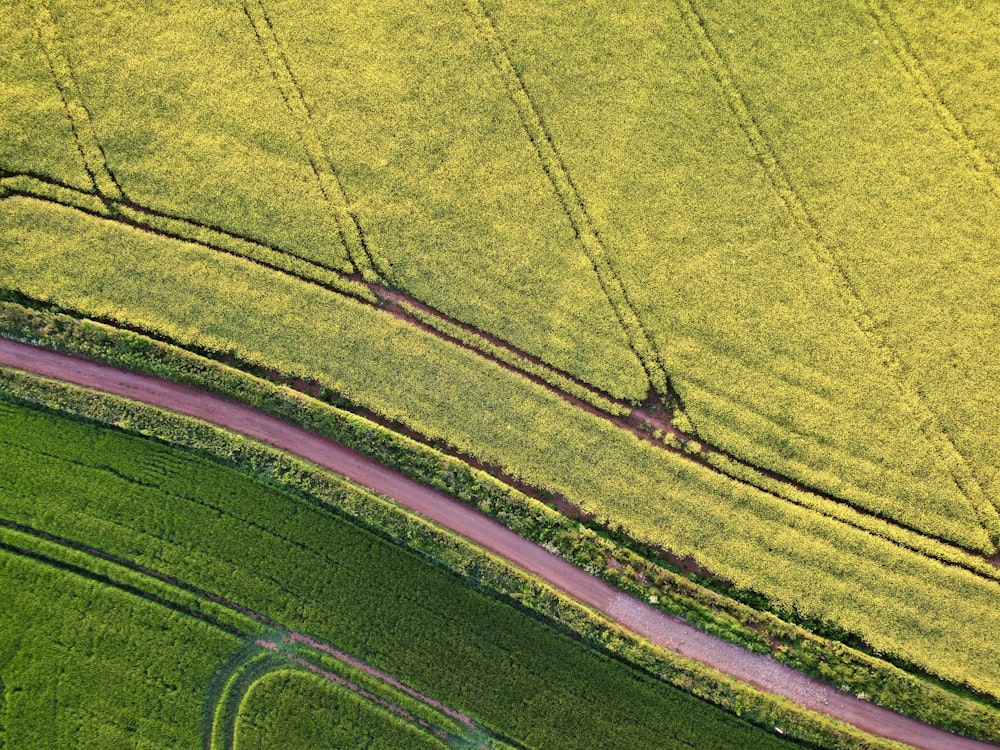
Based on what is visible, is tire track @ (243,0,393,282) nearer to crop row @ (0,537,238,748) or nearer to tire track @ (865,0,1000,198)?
crop row @ (0,537,238,748)

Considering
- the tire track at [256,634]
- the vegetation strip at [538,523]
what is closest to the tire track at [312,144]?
the vegetation strip at [538,523]

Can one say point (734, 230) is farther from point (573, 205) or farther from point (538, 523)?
point (538, 523)

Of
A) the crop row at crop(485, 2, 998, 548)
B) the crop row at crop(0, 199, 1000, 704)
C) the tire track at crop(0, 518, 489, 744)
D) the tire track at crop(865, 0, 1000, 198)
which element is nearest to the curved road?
the crop row at crop(0, 199, 1000, 704)

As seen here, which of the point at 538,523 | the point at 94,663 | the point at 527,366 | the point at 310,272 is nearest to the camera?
the point at 538,523

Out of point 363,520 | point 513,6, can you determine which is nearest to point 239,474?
point 363,520

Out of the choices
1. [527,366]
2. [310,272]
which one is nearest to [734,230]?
[527,366]

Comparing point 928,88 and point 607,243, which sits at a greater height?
point 928,88

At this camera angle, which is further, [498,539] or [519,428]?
[519,428]
